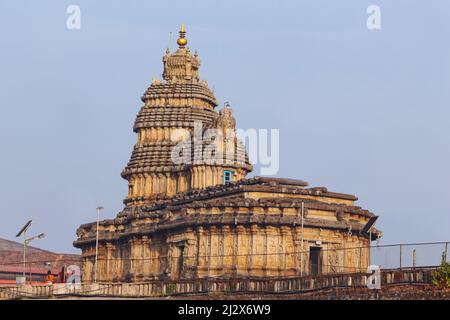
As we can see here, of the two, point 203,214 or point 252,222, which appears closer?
point 252,222

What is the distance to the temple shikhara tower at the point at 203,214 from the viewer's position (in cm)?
9238

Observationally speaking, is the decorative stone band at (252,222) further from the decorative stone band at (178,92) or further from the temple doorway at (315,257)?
the decorative stone band at (178,92)

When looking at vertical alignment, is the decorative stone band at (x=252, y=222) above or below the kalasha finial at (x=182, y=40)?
below

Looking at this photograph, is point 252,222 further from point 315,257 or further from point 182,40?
point 182,40

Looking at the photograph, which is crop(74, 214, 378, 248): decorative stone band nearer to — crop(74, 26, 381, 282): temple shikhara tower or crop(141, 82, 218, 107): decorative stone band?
crop(74, 26, 381, 282): temple shikhara tower

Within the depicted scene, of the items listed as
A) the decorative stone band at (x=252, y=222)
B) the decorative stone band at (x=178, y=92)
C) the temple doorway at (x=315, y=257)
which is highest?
the decorative stone band at (x=178, y=92)

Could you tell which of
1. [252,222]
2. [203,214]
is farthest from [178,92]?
[252,222]

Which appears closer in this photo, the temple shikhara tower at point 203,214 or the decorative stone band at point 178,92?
the temple shikhara tower at point 203,214

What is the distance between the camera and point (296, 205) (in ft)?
303

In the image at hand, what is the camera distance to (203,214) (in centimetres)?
9438

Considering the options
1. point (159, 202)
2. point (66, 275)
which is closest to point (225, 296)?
point (159, 202)

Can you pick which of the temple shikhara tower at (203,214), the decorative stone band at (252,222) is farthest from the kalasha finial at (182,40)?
the decorative stone band at (252,222)

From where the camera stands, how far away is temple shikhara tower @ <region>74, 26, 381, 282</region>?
303 ft
